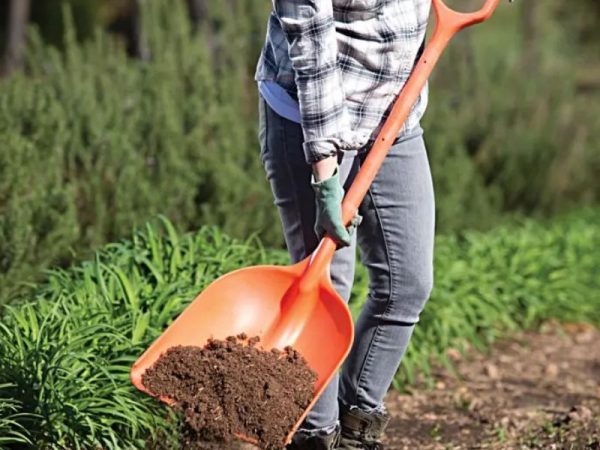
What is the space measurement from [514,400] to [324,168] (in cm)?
206

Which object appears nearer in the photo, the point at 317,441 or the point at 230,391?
the point at 230,391

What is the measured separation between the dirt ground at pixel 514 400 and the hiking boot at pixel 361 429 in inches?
20.9

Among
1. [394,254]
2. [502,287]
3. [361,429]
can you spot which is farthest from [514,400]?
[394,254]

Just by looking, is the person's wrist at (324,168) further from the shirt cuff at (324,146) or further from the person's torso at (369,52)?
the person's torso at (369,52)

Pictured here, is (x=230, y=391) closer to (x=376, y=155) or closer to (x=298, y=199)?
(x=298, y=199)

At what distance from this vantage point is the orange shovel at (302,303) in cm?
294

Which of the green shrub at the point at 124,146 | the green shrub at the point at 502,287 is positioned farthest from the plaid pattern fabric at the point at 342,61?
the green shrub at the point at 502,287

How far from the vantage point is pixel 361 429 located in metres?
3.30

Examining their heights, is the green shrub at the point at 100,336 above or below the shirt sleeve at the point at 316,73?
below

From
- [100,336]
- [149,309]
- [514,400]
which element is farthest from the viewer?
[514,400]

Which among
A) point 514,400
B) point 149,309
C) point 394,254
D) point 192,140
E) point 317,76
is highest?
point 317,76

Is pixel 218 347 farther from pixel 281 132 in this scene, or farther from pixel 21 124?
pixel 21 124

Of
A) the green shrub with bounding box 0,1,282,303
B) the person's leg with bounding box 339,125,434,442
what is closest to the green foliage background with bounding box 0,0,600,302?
the green shrub with bounding box 0,1,282,303

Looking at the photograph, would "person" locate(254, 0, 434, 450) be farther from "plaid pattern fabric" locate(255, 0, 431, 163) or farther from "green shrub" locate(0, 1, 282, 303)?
"green shrub" locate(0, 1, 282, 303)
